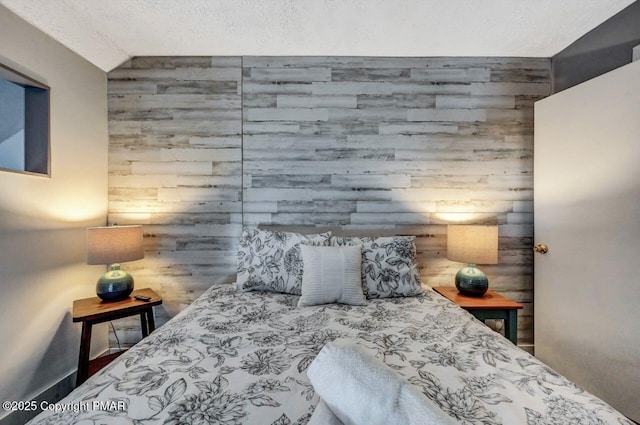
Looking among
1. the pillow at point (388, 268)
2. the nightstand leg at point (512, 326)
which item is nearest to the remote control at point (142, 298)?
the pillow at point (388, 268)

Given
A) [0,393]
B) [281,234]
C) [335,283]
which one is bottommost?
[0,393]

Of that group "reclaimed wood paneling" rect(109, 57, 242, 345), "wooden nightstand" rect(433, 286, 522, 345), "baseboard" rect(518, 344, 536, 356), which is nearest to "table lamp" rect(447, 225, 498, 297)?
"wooden nightstand" rect(433, 286, 522, 345)

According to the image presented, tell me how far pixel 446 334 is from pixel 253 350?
88 centimetres

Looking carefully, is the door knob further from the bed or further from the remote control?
the remote control

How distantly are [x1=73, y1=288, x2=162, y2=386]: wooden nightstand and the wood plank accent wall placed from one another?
37 centimetres

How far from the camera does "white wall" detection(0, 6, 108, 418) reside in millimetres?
1588

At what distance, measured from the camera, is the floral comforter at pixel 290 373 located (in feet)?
2.58

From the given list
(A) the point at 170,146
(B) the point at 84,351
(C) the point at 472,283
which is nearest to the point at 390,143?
(C) the point at 472,283

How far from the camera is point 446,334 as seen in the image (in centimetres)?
131

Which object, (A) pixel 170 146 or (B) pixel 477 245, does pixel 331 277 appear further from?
(A) pixel 170 146

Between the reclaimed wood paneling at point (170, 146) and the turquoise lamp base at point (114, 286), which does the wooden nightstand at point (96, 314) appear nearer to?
the turquoise lamp base at point (114, 286)

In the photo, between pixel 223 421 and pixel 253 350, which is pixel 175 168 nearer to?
pixel 253 350

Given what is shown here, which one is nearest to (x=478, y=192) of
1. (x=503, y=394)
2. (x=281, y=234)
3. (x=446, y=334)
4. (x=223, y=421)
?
(x=446, y=334)

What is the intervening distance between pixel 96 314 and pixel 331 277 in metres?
1.50
